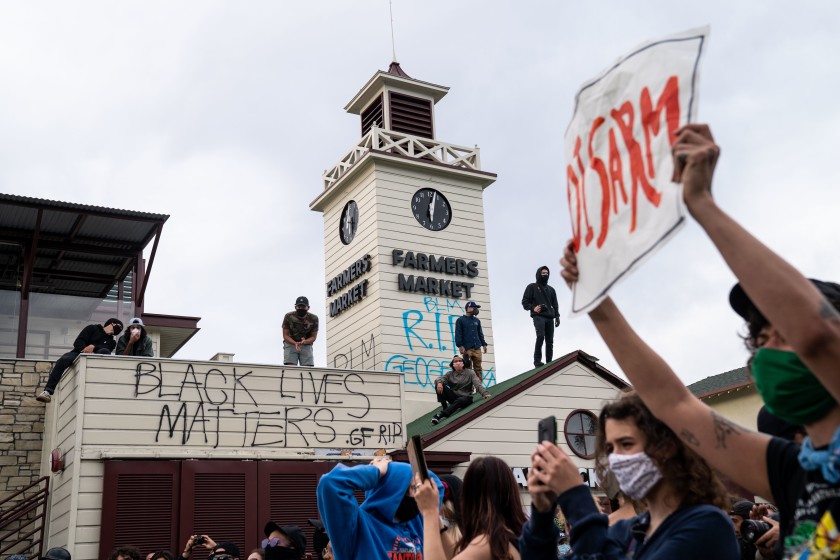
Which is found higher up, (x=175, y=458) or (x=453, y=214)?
(x=453, y=214)

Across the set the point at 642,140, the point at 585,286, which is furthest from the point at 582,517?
the point at 642,140

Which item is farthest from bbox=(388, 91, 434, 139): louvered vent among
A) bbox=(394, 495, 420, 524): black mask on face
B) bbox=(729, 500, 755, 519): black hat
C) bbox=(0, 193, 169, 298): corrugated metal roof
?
bbox=(394, 495, 420, 524): black mask on face

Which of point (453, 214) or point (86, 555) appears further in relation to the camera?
point (453, 214)

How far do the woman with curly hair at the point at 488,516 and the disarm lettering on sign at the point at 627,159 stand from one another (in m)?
1.14

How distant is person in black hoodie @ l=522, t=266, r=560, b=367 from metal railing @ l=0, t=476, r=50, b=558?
1086 cm

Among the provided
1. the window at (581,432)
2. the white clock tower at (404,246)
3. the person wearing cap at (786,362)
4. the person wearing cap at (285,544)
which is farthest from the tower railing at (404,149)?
the person wearing cap at (786,362)

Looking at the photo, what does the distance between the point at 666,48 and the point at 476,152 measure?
24335 millimetres

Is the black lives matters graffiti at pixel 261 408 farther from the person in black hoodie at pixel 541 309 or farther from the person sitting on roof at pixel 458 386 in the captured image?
the person in black hoodie at pixel 541 309

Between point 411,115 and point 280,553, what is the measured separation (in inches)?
856

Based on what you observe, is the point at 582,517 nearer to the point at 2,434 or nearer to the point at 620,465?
the point at 620,465

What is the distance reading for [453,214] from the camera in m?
25.2

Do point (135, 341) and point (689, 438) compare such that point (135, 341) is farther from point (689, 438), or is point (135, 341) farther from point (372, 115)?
point (689, 438)

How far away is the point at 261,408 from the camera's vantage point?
16.1 metres

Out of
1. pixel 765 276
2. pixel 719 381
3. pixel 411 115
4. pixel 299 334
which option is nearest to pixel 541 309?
pixel 299 334
